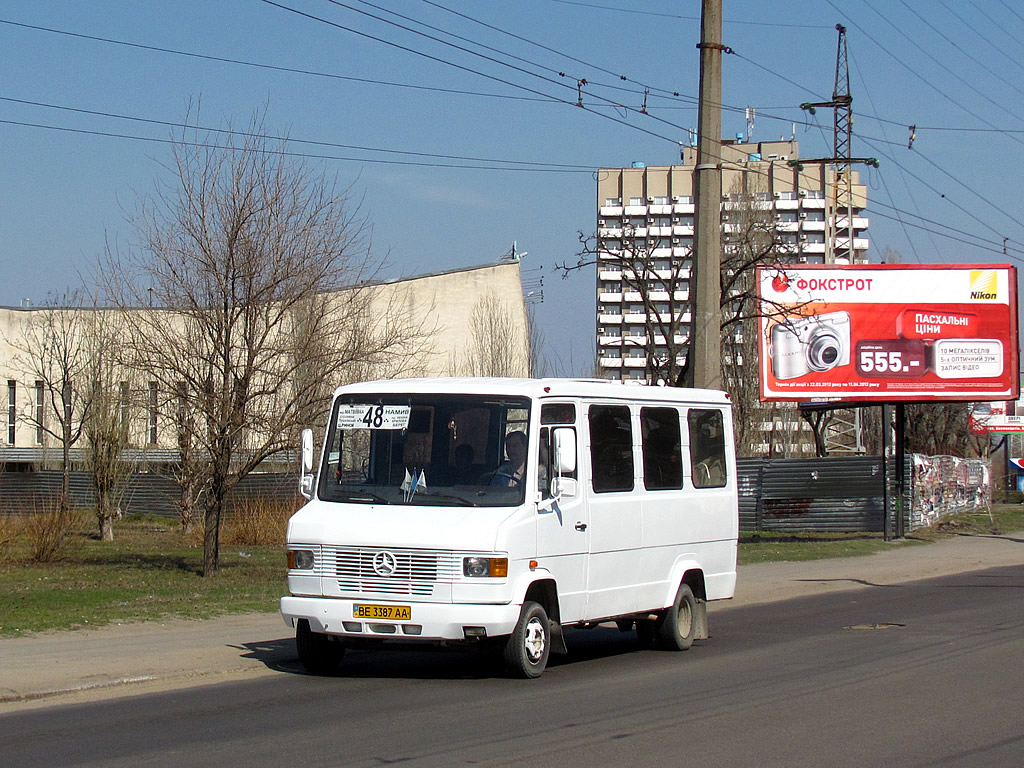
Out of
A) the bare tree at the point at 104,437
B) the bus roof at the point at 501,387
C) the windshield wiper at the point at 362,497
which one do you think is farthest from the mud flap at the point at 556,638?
the bare tree at the point at 104,437

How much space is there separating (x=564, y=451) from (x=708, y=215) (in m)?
9.87

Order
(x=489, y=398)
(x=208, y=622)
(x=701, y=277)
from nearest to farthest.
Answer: (x=489, y=398), (x=208, y=622), (x=701, y=277)

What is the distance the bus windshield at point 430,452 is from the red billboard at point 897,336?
22455 millimetres

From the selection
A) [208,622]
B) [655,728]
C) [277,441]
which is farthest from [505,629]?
[277,441]

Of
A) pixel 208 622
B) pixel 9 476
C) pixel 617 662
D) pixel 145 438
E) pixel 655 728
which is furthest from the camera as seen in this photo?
pixel 9 476

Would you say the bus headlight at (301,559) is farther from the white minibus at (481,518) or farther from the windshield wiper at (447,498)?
the windshield wiper at (447,498)

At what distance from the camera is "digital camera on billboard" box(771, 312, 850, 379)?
107 ft

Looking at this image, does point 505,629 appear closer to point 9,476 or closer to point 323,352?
point 323,352

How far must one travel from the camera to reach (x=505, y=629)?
9828mm

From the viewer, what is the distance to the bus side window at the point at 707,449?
1277 cm

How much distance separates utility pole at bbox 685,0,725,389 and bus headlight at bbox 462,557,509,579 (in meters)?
9.65

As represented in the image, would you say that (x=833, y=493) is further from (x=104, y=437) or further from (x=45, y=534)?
(x=45, y=534)

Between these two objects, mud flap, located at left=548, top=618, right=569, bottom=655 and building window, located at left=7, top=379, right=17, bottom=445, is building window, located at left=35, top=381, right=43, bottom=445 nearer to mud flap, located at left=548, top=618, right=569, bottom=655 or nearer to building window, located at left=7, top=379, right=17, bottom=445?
building window, located at left=7, top=379, right=17, bottom=445

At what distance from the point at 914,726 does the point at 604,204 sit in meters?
108
